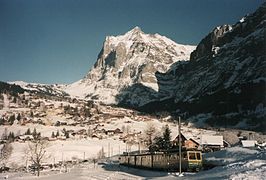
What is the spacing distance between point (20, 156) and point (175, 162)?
142466 millimetres

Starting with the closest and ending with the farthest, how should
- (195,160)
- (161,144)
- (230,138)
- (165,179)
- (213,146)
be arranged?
(165,179), (195,160), (161,144), (213,146), (230,138)

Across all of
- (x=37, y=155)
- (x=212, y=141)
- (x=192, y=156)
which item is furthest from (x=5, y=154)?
(x=192, y=156)

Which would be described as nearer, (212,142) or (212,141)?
(212,142)

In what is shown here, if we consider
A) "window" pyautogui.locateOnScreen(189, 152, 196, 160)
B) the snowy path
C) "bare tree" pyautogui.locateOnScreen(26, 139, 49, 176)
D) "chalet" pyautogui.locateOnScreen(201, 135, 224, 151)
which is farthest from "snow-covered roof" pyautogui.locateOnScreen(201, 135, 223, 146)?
"window" pyautogui.locateOnScreen(189, 152, 196, 160)

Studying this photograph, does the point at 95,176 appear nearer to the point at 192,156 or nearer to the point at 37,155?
the point at 192,156

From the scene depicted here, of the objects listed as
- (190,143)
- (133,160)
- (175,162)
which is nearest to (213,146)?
(190,143)

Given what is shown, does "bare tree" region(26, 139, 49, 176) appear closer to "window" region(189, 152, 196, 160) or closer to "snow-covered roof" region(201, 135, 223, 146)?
"window" region(189, 152, 196, 160)

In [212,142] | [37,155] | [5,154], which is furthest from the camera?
[5,154]

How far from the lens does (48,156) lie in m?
192

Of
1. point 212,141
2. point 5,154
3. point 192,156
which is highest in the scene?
point 212,141

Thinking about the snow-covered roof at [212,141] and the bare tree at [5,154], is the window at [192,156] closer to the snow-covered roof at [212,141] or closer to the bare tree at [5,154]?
the snow-covered roof at [212,141]

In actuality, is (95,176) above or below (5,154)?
below

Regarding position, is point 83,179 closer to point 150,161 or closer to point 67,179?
point 67,179

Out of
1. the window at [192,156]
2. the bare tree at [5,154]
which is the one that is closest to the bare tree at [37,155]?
the bare tree at [5,154]
